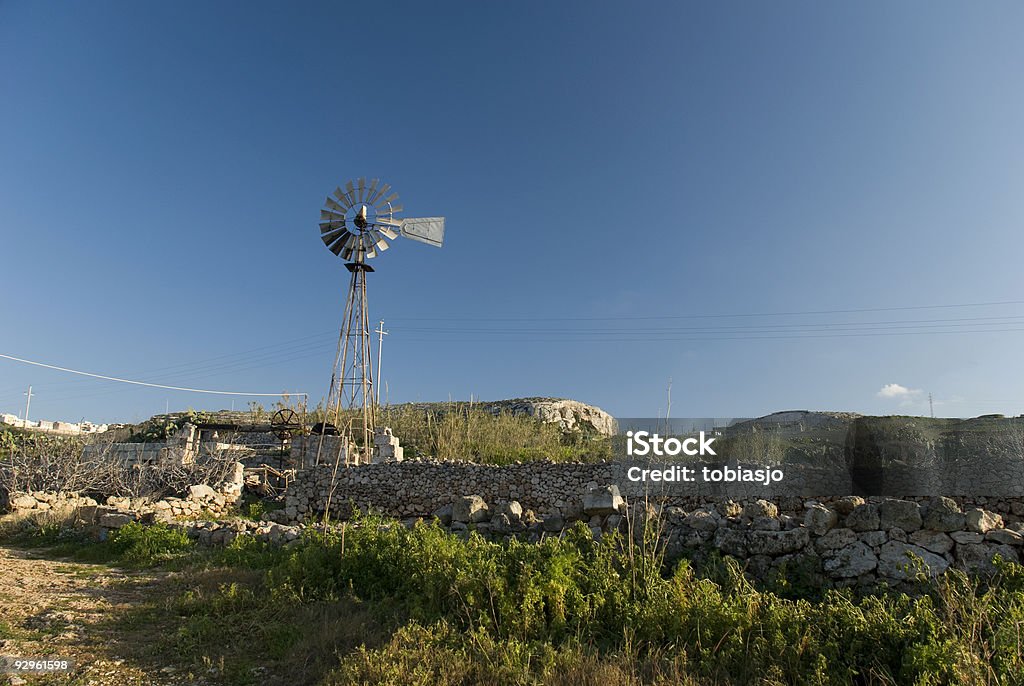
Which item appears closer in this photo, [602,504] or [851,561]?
[851,561]

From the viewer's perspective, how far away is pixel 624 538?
6.55m

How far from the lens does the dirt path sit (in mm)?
4379

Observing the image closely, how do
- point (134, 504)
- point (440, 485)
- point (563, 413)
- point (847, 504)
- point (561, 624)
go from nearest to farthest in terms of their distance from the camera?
point (561, 624) < point (847, 504) < point (134, 504) < point (440, 485) < point (563, 413)

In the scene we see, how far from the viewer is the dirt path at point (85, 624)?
4.38 meters

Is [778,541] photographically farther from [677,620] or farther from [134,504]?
[134,504]

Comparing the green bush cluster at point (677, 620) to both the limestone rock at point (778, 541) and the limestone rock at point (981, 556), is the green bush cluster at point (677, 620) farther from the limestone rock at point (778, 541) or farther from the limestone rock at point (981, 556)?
the limestone rock at point (778, 541)

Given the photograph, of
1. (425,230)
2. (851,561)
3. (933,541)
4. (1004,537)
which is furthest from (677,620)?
(425,230)

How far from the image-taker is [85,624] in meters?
5.43

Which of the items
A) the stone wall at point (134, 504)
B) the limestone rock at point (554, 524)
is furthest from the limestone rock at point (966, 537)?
the stone wall at point (134, 504)

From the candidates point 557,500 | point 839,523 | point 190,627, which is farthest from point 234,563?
point 557,500

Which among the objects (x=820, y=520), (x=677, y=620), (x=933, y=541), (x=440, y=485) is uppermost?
(x=820, y=520)

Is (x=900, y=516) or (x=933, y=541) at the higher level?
(x=900, y=516)

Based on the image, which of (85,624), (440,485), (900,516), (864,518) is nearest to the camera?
(85,624)

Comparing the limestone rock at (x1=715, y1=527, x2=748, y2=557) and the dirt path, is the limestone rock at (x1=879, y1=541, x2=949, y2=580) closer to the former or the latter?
the limestone rock at (x1=715, y1=527, x2=748, y2=557)
